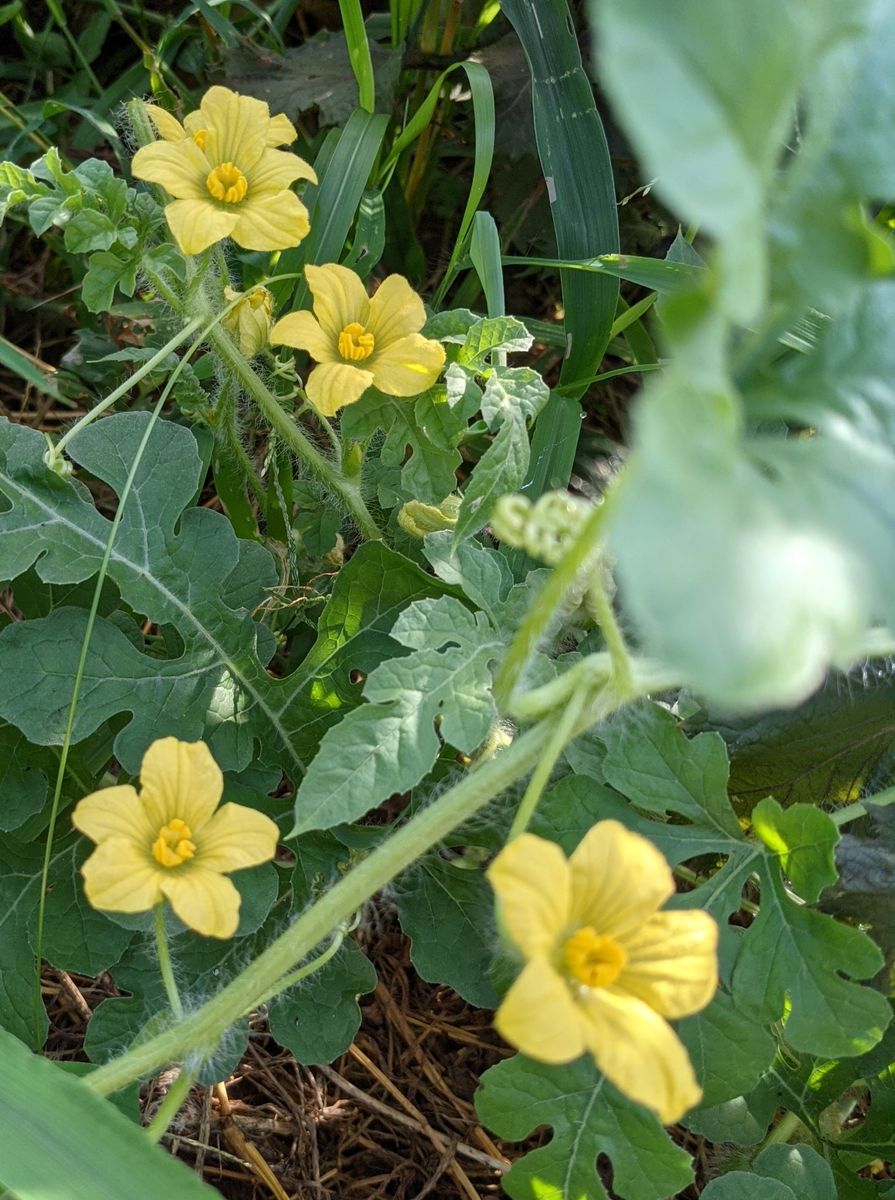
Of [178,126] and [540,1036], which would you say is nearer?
[540,1036]

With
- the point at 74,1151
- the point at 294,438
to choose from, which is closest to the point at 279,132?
the point at 294,438

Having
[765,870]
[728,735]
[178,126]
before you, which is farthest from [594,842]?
[178,126]

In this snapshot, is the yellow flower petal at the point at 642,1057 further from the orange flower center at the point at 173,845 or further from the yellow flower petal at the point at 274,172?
the yellow flower petal at the point at 274,172

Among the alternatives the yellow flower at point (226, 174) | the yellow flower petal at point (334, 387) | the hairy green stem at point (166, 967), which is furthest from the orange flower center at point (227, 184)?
the hairy green stem at point (166, 967)

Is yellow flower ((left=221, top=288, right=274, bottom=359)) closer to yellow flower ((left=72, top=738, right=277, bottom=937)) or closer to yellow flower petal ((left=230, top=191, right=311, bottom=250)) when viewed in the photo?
yellow flower petal ((left=230, top=191, right=311, bottom=250))

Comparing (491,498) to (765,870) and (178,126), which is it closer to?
(765,870)

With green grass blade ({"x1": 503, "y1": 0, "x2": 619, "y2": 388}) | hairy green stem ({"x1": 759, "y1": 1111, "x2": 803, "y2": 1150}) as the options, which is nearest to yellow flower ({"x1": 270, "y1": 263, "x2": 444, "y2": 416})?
green grass blade ({"x1": 503, "y1": 0, "x2": 619, "y2": 388})
